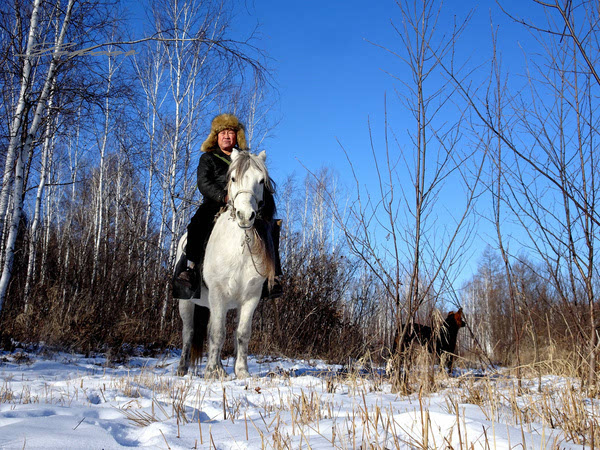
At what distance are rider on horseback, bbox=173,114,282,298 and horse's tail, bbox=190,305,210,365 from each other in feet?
2.20

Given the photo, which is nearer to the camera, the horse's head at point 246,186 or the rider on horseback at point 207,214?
the horse's head at point 246,186

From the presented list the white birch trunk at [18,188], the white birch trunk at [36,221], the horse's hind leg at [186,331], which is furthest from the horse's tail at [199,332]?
the white birch trunk at [36,221]

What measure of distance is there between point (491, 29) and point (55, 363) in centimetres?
631

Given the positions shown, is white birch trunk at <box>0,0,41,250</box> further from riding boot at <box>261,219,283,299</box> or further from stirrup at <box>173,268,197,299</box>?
riding boot at <box>261,219,283,299</box>

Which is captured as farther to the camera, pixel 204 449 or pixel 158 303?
pixel 158 303

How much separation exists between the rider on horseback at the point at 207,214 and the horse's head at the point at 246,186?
32 centimetres

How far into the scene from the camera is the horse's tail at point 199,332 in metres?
5.57

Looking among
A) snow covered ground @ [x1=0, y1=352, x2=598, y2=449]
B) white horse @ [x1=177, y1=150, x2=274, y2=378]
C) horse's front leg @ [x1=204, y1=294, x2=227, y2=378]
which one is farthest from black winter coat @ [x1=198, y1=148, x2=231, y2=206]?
snow covered ground @ [x1=0, y1=352, x2=598, y2=449]

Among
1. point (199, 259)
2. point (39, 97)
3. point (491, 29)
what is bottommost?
point (199, 259)

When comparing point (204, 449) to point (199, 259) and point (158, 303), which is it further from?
point (158, 303)

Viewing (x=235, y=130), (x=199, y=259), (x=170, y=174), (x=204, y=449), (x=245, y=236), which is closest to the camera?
(x=204, y=449)

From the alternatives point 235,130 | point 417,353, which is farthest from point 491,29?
point 235,130

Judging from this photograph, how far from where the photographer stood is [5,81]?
6320 mm

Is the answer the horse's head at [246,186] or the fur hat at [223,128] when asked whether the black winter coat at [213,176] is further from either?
the horse's head at [246,186]
